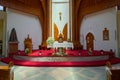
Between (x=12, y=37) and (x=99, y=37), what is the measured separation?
785 centimetres

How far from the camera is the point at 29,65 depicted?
8102mm

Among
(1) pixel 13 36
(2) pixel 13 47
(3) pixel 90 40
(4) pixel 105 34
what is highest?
(4) pixel 105 34

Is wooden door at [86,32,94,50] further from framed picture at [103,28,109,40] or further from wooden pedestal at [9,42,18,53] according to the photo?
wooden pedestal at [9,42,18,53]

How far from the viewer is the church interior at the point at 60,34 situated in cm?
852

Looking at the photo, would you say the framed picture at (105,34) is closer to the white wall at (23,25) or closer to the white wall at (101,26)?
the white wall at (101,26)

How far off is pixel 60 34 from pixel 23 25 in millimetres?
5172

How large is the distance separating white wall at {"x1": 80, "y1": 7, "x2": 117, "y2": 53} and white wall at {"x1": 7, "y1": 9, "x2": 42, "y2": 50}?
484cm

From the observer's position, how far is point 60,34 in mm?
11250

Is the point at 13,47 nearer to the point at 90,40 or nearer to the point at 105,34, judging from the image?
the point at 90,40

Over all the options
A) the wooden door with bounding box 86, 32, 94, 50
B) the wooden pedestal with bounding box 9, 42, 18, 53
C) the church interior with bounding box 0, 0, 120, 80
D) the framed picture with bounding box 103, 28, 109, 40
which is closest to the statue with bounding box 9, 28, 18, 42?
the church interior with bounding box 0, 0, 120, 80

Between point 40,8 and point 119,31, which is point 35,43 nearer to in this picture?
point 40,8

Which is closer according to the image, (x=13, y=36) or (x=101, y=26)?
(x=13, y=36)

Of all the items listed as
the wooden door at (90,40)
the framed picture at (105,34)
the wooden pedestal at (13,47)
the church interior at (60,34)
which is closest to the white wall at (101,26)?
the church interior at (60,34)

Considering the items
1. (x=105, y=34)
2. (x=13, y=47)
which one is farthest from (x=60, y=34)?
(x=105, y=34)
